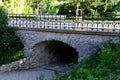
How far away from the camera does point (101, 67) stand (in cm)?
1215

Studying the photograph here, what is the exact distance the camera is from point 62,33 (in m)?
16.1

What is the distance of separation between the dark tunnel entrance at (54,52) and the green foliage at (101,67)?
434 centimetres

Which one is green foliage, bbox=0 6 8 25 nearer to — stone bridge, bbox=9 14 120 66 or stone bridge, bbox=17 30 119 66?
stone bridge, bbox=9 14 120 66

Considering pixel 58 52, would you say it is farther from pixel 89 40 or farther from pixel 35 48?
pixel 89 40

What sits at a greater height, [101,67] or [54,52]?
[101,67]

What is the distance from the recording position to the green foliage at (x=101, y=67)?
36.2 ft

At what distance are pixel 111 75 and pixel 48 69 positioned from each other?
6949 mm

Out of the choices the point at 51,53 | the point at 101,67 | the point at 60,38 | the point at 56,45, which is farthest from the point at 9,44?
the point at 101,67

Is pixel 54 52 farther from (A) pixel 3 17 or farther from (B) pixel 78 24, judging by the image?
(A) pixel 3 17

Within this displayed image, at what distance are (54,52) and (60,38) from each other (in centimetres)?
330

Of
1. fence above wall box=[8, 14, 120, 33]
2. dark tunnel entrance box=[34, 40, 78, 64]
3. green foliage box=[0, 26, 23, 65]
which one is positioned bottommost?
dark tunnel entrance box=[34, 40, 78, 64]

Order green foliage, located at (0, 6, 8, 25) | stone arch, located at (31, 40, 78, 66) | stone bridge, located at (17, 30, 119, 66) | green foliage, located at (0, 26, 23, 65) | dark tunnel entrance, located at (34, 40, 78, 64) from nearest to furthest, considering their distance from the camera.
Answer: stone bridge, located at (17, 30, 119, 66)
green foliage, located at (0, 26, 23, 65)
stone arch, located at (31, 40, 78, 66)
dark tunnel entrance, located at (34, 40, 78, 64)
green foliage, located at (0, 6, 8, 25)

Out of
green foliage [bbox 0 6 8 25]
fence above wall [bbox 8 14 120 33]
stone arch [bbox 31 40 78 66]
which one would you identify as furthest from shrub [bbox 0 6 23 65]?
stone arch [bbox 31 40 78 66]

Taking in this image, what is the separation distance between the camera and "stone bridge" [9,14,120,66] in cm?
1495
